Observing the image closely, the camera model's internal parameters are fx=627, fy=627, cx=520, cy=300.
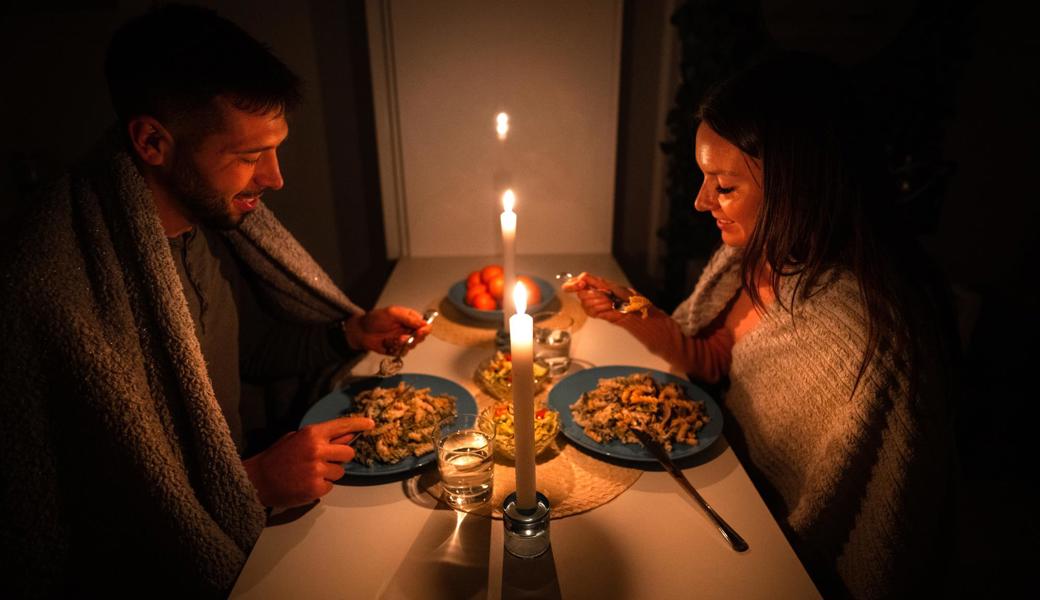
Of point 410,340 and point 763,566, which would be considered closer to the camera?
point 763,566

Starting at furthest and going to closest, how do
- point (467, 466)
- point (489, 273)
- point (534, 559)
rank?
point (489, 273) → point (467, 466) → point (534, 559)

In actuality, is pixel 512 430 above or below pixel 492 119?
below

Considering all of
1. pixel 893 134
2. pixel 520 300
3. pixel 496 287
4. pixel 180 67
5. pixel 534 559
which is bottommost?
pixel 534 559

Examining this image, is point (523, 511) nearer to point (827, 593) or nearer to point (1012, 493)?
point (827, 593)

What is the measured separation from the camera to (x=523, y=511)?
0.84 metres

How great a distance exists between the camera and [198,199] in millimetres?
1129

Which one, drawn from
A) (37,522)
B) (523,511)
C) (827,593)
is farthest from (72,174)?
(827,593)

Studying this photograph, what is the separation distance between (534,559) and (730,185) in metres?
0.70

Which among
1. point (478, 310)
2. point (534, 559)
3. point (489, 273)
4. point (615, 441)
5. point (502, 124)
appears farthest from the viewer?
point (502, 124)

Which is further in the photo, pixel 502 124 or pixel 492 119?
pixel 492 119

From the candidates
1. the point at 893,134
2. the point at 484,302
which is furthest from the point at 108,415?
the point at 893,134

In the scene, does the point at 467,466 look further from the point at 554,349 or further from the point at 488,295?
the point at 488,295

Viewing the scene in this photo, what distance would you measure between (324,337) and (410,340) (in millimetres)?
298

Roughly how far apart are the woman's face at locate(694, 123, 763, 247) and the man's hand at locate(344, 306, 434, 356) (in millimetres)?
667
